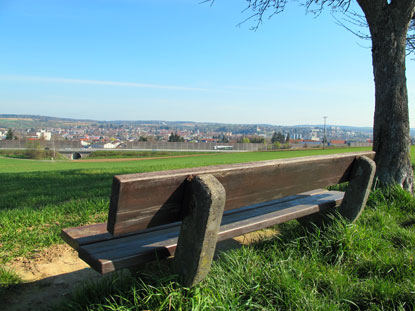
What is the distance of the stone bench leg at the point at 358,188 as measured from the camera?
2.75 metres

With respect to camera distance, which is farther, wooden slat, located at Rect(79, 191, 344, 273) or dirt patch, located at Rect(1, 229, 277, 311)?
dirt patch, located at Rect(1, 229, 277, 311)

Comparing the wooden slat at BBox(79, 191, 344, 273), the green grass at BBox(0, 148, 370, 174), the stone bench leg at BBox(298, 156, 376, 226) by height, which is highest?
the stone bench leg at BBox(298, 156, 376, 226)

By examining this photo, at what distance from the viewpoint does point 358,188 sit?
278 centimetres

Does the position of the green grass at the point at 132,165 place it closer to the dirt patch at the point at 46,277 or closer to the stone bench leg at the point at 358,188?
the dirt patch at the point at 46,277

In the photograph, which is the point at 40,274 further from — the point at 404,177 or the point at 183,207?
the point at 404,177

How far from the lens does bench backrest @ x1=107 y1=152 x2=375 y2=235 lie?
1.55 m

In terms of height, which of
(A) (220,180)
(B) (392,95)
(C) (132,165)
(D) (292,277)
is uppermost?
(B) (392,95)

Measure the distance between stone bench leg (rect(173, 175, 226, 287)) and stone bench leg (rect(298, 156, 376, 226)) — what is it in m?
1.57

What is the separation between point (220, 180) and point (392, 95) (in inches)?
131

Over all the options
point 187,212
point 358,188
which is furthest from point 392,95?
point 187,212

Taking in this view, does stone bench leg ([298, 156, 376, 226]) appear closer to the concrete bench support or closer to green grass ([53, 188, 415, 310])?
the concrete bench support

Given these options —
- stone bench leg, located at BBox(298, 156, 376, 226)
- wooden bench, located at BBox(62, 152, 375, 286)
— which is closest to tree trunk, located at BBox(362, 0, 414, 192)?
stone bench leg, located at BBox(298, 156, 376, 226)

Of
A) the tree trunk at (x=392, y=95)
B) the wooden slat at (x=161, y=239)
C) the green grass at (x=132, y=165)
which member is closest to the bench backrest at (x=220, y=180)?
the wooden slat at (x=161, y=239)

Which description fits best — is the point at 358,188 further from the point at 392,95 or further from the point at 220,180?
the point at 392,95
